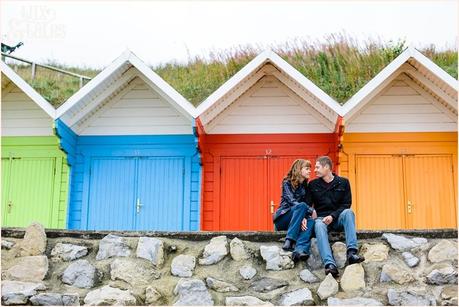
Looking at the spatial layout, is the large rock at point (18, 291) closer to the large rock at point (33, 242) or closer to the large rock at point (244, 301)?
the large rock at point (33, 242)

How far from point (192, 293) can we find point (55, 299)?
1538 millimetres

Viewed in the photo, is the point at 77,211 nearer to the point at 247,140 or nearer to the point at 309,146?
the point at 247,140

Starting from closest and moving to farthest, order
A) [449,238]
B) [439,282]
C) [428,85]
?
[439,282] < [449,238] < [428,85]

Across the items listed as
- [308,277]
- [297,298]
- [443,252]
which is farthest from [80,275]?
[443,252]

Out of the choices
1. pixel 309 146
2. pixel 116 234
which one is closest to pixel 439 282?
pixel 116 234

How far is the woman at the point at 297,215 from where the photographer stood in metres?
7.77

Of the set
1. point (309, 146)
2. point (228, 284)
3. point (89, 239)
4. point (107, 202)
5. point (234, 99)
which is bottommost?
point (228, 284)

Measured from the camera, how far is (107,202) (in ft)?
39.1

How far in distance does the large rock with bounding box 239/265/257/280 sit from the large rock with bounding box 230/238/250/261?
0.69 ft

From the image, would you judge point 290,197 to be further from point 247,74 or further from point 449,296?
point 247,74

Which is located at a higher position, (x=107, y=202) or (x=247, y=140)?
(x=247, y=140)

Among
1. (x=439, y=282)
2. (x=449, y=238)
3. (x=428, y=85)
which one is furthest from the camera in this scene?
(x=428, y=85)

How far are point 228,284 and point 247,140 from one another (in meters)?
4.81

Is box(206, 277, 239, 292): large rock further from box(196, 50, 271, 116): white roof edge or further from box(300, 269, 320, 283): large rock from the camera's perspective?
box(196, 50, 271, 116): white roof edge
